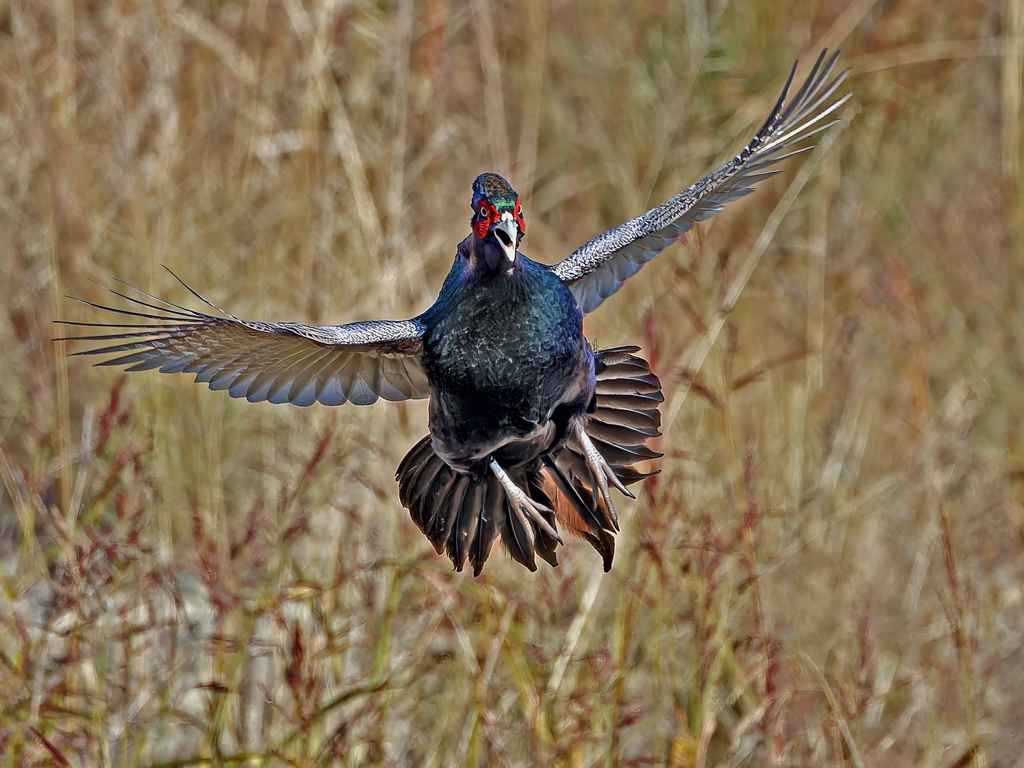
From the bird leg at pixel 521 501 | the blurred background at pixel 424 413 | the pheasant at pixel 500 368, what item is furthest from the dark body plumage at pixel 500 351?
the blurred background at pixel 424 413

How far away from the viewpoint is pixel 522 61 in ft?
21.7

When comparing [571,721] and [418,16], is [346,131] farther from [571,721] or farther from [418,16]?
[571,721]

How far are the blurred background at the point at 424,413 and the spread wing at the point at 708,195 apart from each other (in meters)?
0.15

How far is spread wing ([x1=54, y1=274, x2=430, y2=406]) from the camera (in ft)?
9.17

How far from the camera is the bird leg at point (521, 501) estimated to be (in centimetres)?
293

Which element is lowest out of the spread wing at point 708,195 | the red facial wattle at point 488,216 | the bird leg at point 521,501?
the bird leg at point 521,501

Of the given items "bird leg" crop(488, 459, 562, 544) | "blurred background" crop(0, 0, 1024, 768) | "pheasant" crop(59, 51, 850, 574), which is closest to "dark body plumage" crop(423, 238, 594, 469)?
"pheasant" crop(59, 51, 850, 574)

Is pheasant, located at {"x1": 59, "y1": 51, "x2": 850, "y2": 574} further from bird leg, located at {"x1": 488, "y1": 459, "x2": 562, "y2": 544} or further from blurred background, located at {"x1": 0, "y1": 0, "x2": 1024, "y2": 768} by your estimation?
blurred background, located at {"x1": 0, "y1": 0, "x2": 1024, "y2": 768}

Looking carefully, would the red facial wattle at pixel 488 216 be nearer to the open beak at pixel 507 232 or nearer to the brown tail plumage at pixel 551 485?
the open beak at pixel 507 232

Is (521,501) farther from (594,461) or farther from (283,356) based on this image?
(283,356)

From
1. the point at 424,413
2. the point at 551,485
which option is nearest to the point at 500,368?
the point at 551,485

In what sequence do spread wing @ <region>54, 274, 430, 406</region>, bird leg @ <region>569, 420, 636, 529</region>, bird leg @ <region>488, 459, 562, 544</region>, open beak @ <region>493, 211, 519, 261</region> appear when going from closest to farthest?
open beak @ <region>493, 211, 519, 261</region> → spread wing @ <region>54, 274, 430, 406</region> → bird leg @ <region>488, 459, 562, 544</region> → bird leg @ <region>569, 420, 636, 529</region>

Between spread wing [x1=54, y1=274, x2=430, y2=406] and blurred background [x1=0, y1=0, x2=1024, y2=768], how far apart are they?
154mm

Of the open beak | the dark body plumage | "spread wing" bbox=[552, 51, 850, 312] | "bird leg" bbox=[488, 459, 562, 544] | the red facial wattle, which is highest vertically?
"spread wing" bbox=[552, 51, 850, 312]
